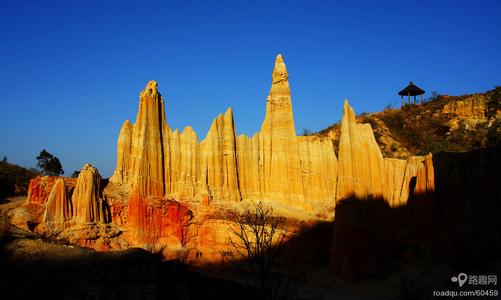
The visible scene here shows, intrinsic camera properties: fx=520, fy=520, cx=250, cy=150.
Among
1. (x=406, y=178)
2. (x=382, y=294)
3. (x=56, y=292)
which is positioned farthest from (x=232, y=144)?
(x=56, y=292)

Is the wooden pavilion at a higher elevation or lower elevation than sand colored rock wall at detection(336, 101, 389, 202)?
higher

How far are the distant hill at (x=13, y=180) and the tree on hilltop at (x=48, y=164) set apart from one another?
68.2 inches

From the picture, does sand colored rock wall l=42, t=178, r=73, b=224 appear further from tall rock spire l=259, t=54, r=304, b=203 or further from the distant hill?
tall rock spire l=259, t=54, r=304, b=203

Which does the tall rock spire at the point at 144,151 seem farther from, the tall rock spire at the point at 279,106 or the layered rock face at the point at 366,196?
the layered rock face at the point at 366,196

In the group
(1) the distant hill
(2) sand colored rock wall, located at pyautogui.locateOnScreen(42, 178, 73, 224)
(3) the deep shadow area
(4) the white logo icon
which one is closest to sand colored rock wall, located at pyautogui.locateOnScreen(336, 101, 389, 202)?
(4) the white logo icon

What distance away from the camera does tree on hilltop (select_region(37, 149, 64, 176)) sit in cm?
6412

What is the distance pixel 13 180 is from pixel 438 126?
49189 millimetres

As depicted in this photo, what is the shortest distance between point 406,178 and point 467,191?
5.53 m

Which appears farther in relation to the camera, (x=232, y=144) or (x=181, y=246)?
(x=232, y=144)

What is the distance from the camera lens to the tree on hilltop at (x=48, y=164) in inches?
2525

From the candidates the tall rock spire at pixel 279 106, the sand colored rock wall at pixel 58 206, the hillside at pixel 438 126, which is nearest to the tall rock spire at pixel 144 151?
the sand colored rock wall at pixel 58 206

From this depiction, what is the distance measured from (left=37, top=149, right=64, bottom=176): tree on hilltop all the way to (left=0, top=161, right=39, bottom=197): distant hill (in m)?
1.73

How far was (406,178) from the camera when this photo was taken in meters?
36.9

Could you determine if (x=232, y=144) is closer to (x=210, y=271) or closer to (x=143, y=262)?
(x=210, y=271)
